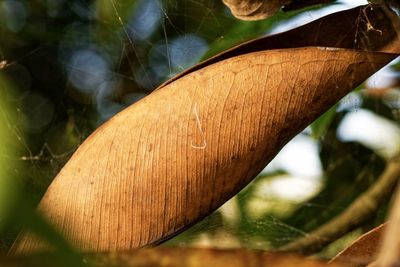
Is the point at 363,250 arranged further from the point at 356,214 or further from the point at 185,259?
the point at 356,214

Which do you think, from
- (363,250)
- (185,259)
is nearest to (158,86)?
(363,250)

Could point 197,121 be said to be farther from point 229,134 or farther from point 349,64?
point 349,64

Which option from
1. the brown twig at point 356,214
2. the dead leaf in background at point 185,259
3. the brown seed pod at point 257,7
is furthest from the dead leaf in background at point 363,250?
the brown twig at point 356,214

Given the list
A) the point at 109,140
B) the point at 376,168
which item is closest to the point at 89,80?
the point at 376,168

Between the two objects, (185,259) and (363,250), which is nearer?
(185,259)

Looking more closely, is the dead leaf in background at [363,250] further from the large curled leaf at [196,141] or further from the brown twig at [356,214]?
the brown twig at [356,214]
